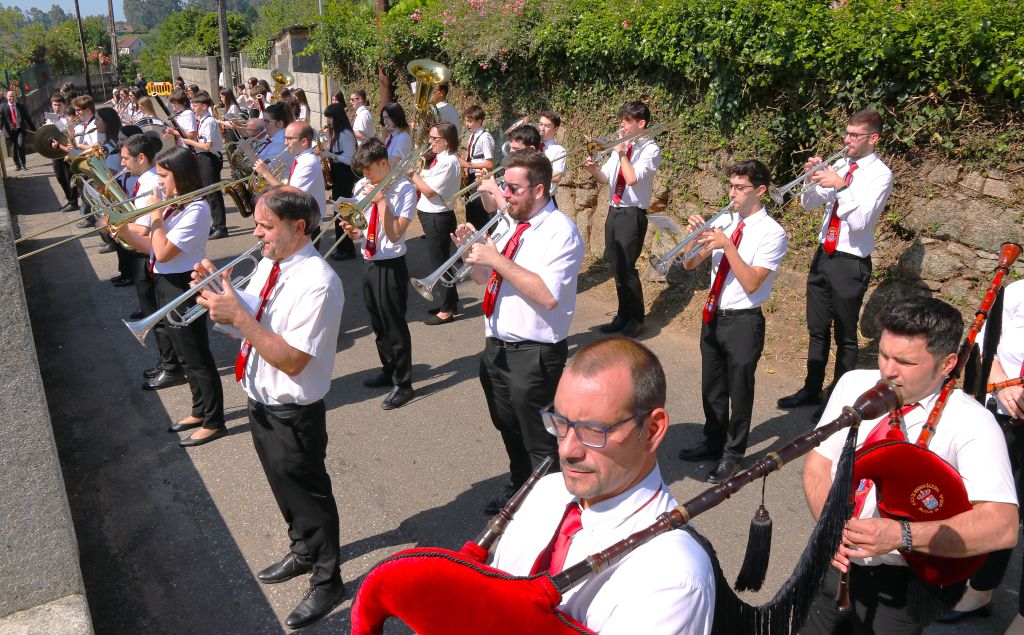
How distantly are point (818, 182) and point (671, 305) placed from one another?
274cm

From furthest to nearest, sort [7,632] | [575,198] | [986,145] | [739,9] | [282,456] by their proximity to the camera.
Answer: [575,198] → [739,9] → [986,145] → [282,456] → [7,632]

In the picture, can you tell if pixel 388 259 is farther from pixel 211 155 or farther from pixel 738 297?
pixel 211 155

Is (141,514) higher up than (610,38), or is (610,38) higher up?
(610,38)

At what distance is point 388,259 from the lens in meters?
6.27

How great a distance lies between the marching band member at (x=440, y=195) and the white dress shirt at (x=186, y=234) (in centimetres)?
193

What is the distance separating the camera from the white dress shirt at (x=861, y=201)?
18.2ft

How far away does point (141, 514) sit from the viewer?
4848 millimetres

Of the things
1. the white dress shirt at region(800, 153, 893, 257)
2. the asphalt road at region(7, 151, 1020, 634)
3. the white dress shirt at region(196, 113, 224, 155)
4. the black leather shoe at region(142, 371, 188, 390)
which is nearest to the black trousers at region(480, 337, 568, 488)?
the asphalt road at region(7, 151, 1020, 634)

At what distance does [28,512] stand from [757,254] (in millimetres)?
4185

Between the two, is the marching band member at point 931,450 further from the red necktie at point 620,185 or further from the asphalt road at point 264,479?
the red necktie at point 620,185

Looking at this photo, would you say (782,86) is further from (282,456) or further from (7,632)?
(7,632)

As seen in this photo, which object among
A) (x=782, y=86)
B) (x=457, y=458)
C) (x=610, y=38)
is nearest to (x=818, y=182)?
(x=782, y=86)

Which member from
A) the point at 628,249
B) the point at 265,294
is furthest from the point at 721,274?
the point at 265,294

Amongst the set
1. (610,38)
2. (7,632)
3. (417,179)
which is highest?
(610,38)
